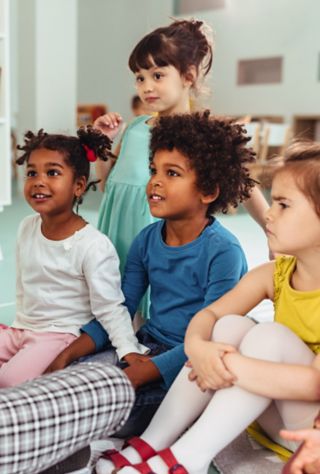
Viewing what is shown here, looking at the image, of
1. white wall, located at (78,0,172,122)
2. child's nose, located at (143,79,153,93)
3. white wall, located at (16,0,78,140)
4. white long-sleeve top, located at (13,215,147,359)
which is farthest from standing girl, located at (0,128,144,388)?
white wall, located at (78,0,172,122)

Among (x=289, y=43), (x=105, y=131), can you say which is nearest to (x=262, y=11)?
(x=289, y=43)

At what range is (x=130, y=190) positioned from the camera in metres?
1.96

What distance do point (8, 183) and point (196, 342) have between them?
3607 mm

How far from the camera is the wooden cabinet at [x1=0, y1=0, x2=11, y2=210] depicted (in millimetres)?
4523

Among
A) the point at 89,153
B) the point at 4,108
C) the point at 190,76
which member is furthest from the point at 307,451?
the point at 4,108

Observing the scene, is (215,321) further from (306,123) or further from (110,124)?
(306,123)

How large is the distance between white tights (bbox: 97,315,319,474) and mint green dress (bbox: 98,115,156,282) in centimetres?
70

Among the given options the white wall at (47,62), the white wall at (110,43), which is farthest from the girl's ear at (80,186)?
the white wall at (110,43)

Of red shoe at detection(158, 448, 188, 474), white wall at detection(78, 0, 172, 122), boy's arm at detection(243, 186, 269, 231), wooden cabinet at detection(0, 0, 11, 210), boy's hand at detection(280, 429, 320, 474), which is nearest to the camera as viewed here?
boy's hand at detection(280, 429, 320, 474)

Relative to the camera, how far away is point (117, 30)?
9930 millimetres

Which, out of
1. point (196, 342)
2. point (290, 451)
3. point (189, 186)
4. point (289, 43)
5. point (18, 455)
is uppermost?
point (289, 43)

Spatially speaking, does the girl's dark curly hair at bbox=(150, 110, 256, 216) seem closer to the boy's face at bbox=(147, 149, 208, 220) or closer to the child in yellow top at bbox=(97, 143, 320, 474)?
the boy's face at bbox=(147, 149, 208, 220)

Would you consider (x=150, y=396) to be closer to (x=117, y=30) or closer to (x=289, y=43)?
(x=289, y=43)

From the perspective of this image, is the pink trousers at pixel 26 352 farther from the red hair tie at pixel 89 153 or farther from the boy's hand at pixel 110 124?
the boy's hand at pixel 110 124
